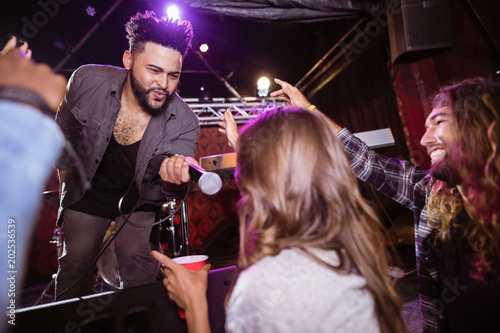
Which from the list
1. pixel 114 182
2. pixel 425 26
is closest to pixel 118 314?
pixel 114 182

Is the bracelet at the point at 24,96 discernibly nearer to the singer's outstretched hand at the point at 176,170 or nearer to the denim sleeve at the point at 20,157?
the denim sleeve at the point at 20,157

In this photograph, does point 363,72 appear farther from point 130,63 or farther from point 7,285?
point 7,285

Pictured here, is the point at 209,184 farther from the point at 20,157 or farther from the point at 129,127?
the point at 129,127

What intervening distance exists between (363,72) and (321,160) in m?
4.85

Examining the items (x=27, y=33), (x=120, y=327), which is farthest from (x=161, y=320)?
(x=27, y=33)

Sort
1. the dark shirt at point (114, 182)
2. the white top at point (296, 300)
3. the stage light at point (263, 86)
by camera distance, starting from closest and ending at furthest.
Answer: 1. the white top at point (296, 300)
2. the dark shirt at point (114, 182)
3. the stage light at point (263, 86)

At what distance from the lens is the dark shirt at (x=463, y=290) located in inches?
46.0

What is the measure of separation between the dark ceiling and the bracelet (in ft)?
6.95

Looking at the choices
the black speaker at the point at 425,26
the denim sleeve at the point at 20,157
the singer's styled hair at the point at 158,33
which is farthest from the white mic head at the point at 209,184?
the black speaker at the point at 425,26

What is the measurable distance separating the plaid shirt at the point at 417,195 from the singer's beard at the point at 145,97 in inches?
51.1

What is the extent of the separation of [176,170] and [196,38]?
4.97 metres

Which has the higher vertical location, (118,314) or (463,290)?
(118,314)

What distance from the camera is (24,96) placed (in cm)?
102

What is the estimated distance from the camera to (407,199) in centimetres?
169
